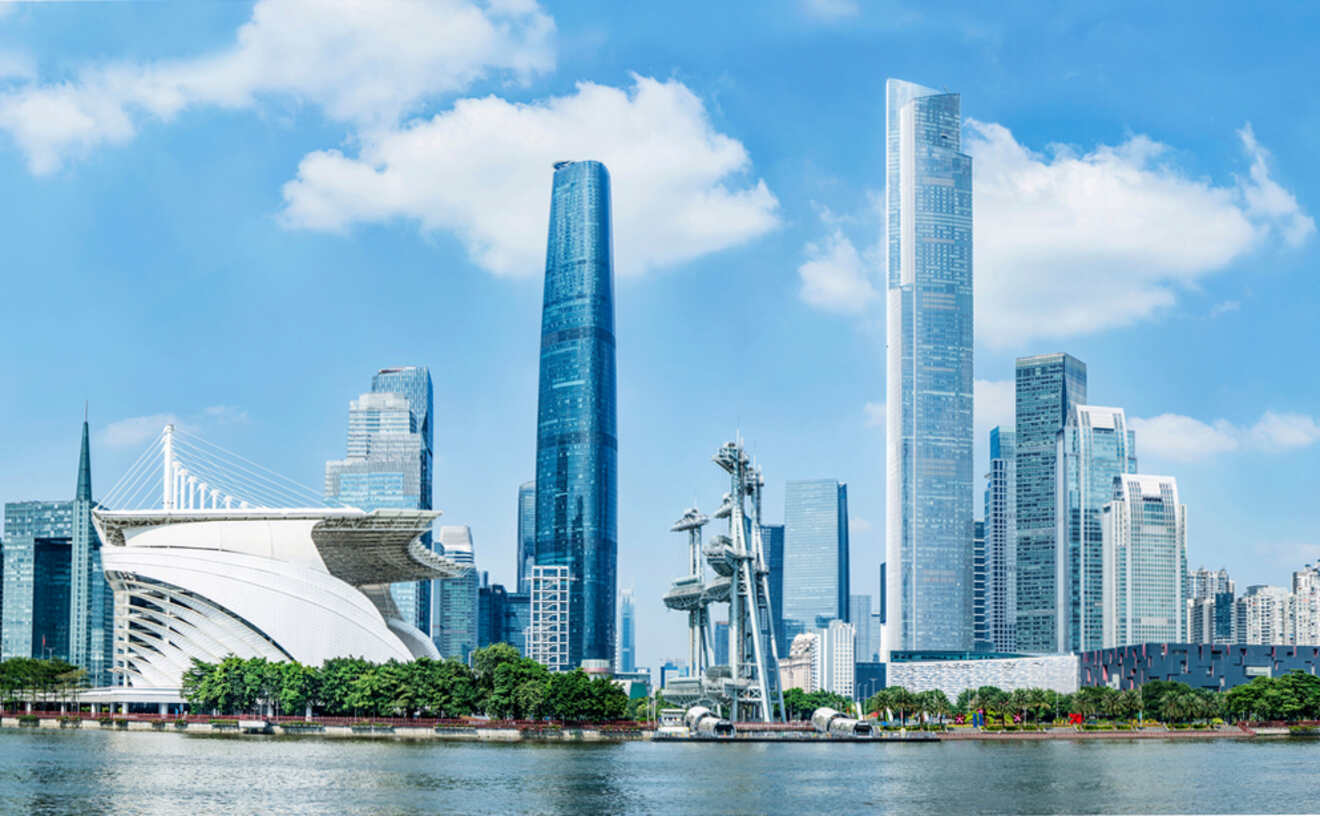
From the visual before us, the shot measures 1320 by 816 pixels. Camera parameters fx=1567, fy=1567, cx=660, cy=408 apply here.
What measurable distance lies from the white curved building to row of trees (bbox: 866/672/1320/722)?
64074 mm

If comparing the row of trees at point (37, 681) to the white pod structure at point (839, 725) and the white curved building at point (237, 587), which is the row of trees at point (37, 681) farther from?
the white pod structure at point (839, 725)

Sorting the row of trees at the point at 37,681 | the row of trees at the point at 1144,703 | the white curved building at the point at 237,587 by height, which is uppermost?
the white curved building at the point at 237,587

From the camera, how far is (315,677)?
150 m

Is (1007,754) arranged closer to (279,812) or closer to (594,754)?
(594,754)

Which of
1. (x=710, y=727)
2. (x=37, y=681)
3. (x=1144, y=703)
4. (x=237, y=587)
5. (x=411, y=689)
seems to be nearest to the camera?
(x=411, y=689)

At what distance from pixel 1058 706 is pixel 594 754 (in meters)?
98.2

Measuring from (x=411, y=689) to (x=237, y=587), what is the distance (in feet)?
91.1

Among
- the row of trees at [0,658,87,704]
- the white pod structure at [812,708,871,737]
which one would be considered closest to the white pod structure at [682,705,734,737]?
the white pod structure at [812,708,871,737]

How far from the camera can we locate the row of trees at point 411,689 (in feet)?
472

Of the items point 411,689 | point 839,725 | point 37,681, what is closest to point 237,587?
point 411,689

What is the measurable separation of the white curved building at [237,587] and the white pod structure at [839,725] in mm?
45103

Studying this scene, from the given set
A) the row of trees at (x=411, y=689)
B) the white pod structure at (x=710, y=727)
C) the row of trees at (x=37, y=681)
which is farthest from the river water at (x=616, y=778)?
the row of trees at (x=37, y=681)

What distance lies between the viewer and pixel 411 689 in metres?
145

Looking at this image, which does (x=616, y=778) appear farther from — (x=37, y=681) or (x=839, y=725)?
(x=37, y=681)
